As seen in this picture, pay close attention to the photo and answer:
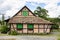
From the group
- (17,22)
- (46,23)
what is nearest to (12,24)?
(17,22)

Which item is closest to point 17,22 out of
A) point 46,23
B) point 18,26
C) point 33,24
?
point 18,26

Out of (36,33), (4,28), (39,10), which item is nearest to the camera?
(36,33)

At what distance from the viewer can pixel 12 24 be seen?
34.6 m

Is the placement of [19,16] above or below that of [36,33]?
above

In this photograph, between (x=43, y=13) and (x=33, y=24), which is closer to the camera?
(x=33, y=24)

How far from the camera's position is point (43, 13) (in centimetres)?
A: 5481

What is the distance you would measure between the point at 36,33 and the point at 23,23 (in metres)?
2.94

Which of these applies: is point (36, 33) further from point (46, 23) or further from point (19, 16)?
point (19, 16)

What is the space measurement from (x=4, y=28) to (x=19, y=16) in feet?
12.5

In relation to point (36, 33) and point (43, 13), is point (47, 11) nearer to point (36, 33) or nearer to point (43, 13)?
point (43, 13)

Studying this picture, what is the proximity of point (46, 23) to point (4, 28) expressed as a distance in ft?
27.6

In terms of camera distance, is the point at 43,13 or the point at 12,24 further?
the point at 43,13

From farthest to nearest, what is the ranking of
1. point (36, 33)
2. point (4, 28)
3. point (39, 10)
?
1. point (39, 10)
2. point (4, 28)
3. point (36, 33)

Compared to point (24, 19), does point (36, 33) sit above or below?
below
